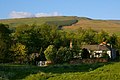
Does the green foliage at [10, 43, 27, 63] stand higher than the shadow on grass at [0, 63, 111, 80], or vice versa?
the shadow on grass at [0, 63, 111, 80]

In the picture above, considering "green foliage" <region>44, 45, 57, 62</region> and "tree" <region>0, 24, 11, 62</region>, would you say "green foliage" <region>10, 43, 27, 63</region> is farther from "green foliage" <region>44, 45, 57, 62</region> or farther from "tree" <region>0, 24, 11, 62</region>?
"green foliage" <region>44, 45, 57, 62</region>

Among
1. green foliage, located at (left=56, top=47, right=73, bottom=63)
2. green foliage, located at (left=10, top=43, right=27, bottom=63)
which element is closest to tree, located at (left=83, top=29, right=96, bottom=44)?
green foliage, located at (left=56, top=47, right=73, bottom=63)

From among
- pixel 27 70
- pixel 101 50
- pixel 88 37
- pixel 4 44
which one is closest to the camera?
pixel 27 70

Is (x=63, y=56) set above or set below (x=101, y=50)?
above

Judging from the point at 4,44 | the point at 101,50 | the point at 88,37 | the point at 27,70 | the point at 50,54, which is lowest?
the point at 101,50

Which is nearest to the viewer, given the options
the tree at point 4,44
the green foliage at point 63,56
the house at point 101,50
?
the tree at point 4,44

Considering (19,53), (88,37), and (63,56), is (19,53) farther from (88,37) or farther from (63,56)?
(88,37)

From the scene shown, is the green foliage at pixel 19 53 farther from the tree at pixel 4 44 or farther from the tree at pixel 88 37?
the tree at pixel 88 37

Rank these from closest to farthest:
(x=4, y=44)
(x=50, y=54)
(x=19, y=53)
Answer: (x=4, y=44)
(x=19, y=53)
(x=50, y=54)

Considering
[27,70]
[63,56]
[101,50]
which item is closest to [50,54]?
[63,56]

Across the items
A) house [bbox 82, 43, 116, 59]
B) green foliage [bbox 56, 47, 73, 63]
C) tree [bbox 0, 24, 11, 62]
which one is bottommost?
house [bbox 82, 43, 116, 59]

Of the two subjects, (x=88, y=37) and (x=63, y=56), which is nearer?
(x=63, y=56)

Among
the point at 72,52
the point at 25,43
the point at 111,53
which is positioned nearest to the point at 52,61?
the point at 72,52

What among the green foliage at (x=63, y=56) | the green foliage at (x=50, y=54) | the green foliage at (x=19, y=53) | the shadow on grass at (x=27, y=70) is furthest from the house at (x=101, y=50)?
the shadow on grass at (x=27, y=70)
